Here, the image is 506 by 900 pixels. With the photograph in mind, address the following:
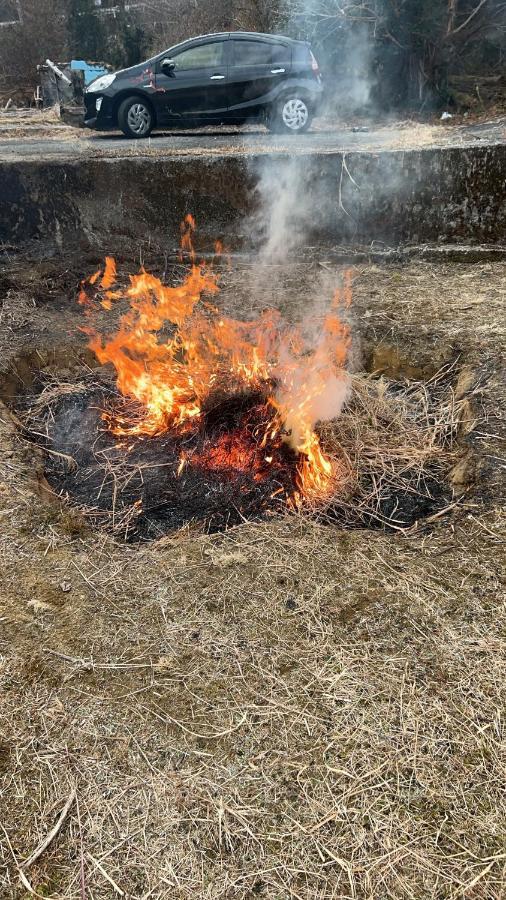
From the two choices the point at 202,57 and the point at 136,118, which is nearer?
the point at 202,57

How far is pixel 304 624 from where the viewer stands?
2.55m

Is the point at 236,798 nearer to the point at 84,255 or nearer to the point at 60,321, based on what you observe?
the point at 60,321

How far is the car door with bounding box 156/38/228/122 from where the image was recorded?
9656 millimetres

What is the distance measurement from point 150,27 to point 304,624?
22206 millimetres

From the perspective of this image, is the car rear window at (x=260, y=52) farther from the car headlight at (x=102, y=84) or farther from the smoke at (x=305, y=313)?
the smoke at (x=305, y=313)

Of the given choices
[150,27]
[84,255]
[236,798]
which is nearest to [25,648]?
[236,798]

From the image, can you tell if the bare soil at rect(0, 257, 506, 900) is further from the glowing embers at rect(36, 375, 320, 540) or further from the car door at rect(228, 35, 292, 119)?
the car door at rect(228, 35, 292, 119)

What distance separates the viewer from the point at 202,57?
9.73m

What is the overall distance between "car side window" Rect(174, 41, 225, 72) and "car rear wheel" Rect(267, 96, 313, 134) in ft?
3.97

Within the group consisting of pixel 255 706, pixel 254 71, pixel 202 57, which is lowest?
pixel 255 706

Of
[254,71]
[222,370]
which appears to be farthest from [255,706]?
[254,71]

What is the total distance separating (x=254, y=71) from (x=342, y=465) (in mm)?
8925

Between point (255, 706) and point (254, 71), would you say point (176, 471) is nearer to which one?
point (255, 706)

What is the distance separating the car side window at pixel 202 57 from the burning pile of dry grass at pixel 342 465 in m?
7.85
